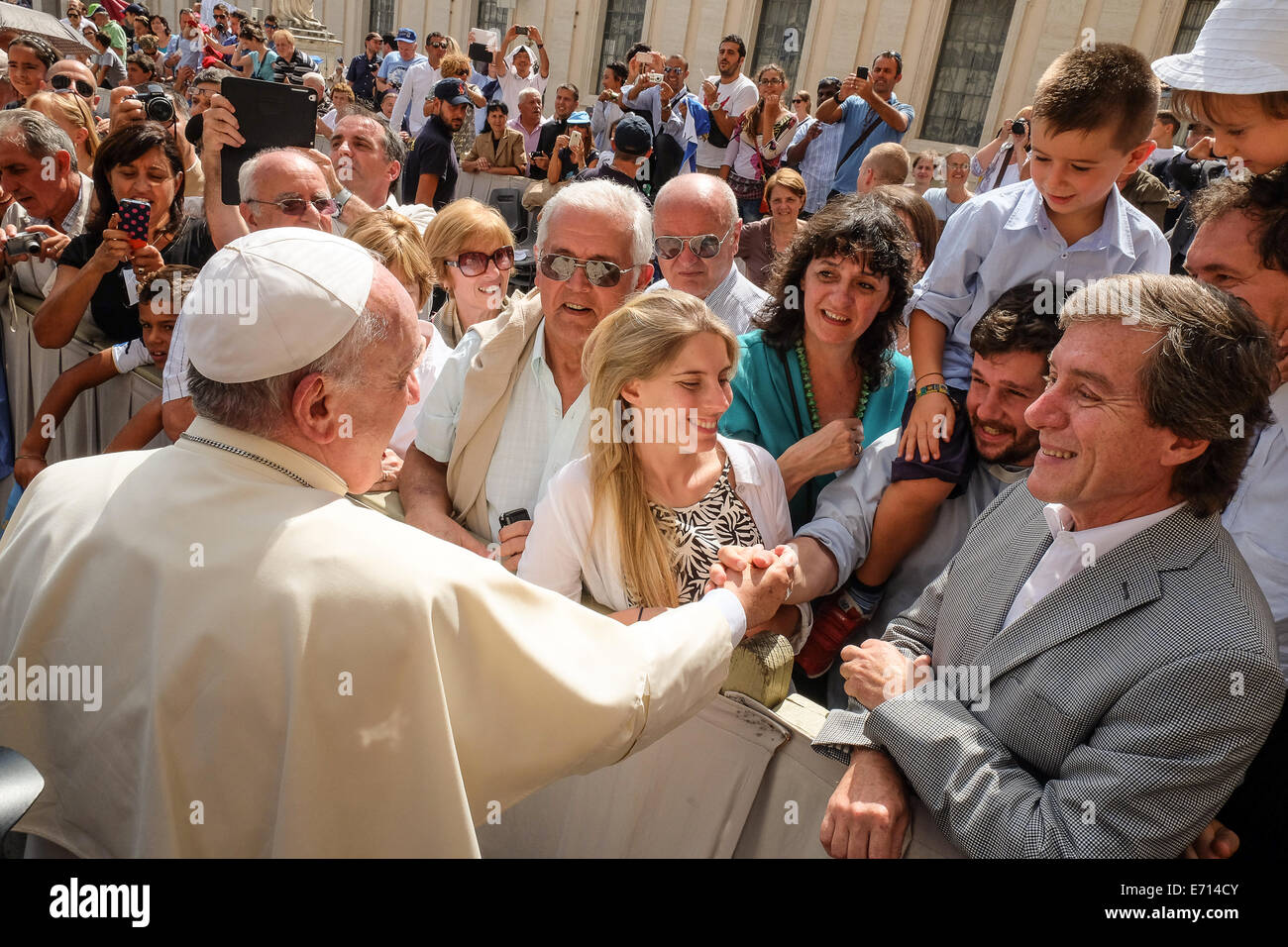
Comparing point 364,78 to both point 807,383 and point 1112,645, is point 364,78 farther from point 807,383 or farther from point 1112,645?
point 1112,645

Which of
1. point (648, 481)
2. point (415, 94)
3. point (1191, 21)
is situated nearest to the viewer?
point (648, 481)

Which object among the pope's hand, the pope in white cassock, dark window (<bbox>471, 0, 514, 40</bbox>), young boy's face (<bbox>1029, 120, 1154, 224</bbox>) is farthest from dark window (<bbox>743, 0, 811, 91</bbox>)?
the pope in white cassock

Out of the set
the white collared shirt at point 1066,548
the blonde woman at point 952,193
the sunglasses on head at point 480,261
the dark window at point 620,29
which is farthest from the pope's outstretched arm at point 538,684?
the dark window at point 620,29

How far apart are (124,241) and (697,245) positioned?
266 centimetres

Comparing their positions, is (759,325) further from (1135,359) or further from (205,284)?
(205,284)

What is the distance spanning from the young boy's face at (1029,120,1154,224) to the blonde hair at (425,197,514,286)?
2.45 metres

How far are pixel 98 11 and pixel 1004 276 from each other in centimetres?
2216

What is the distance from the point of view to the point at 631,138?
292 inches

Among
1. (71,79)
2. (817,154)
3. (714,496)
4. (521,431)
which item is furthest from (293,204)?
(817,154)

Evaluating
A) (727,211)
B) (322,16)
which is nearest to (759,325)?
(727,211)

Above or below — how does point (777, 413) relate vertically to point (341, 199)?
below

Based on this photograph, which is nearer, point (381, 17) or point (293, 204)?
point (293, 204)

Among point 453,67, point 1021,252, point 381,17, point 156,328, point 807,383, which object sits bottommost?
point 156,328

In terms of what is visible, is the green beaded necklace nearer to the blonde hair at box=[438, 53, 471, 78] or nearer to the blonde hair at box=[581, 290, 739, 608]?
the blonde hair at box=[581, 290, 739, 608]
